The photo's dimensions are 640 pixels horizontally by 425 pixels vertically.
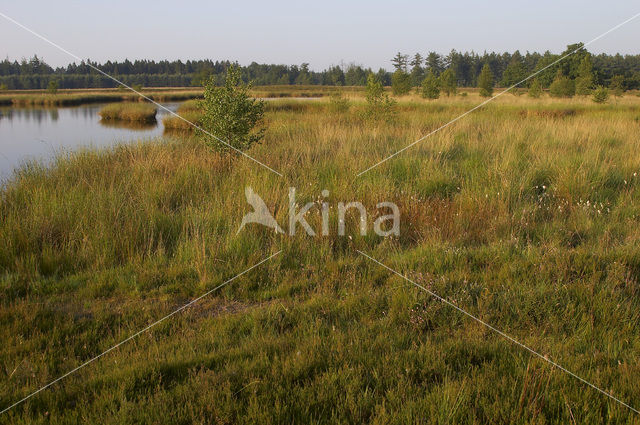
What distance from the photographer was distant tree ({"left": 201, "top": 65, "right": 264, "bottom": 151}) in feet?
28.3

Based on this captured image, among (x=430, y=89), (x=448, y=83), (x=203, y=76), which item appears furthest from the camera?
(x=448, y=83)

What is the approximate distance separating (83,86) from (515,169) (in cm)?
7644

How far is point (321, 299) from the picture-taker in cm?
390

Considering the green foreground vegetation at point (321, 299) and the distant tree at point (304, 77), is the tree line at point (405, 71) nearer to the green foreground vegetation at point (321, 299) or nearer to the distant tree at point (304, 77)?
the distant tree at point (304, 77)

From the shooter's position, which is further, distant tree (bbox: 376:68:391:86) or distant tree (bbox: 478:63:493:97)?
distant tree (bbox: 478:63:493:97)

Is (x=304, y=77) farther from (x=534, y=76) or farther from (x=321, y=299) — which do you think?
(x=321, y=299)

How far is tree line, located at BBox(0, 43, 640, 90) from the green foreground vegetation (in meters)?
23.8

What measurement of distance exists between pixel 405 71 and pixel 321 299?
47.3m

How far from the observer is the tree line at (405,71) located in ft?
127

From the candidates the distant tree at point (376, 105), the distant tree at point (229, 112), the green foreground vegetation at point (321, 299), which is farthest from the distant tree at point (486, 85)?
the distant tree at point (229, 112)

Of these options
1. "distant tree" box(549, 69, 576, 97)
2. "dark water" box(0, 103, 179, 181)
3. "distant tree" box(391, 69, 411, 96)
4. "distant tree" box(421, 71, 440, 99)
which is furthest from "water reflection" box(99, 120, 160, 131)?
"distant tree" box(549, 69, 576, 97)

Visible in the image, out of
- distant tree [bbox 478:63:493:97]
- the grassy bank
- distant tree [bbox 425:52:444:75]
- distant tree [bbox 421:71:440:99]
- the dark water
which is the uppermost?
distant tree [bbox 425:52:444:75]

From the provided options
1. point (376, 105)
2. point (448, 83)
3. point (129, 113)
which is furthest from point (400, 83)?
point (129, 113)

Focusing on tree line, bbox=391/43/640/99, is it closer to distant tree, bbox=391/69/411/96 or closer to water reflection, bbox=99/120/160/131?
distant tree, bbox=391/69/411/96
